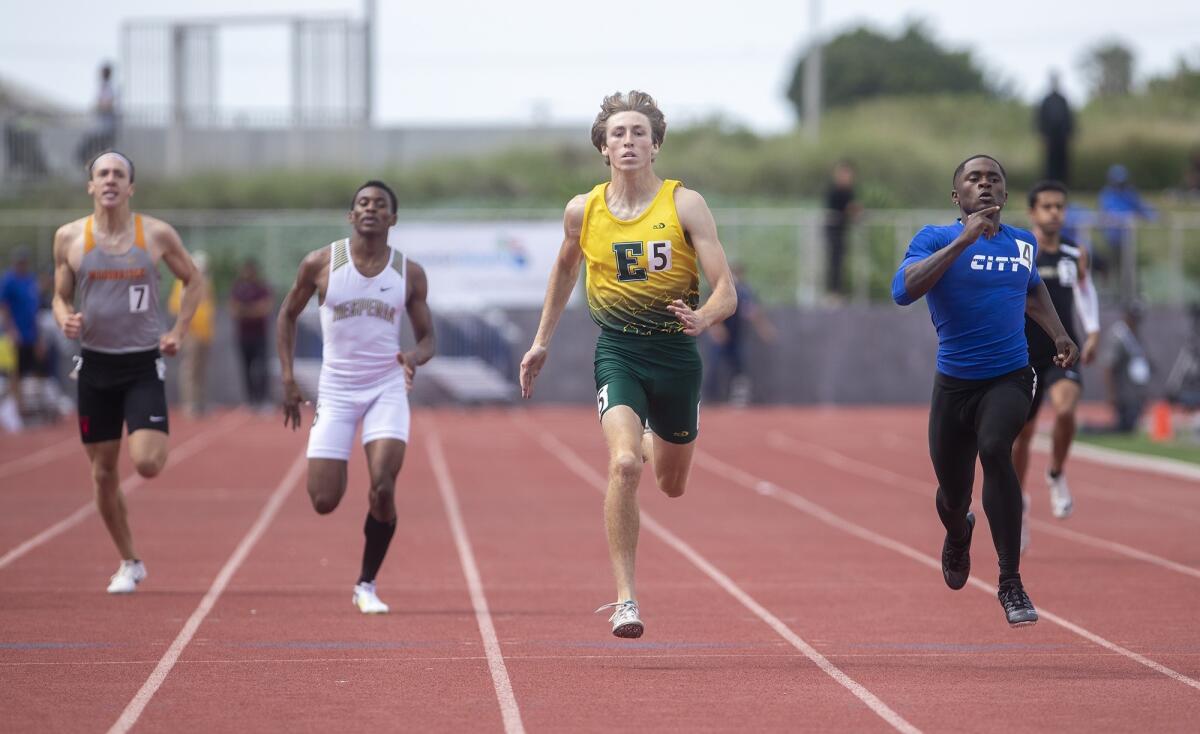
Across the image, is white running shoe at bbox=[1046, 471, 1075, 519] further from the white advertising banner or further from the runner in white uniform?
the white advertising banner

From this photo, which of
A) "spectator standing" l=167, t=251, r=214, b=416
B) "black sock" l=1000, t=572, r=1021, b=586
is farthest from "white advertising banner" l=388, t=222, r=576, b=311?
"black sock" l=1000, t=572, r=1021, b=586

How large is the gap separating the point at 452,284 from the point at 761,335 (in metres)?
5.13

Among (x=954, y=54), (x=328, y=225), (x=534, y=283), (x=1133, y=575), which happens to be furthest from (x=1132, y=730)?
(x=954, y=54)

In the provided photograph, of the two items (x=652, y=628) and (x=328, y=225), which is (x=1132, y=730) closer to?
(x=652, y=628)

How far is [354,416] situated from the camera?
9.23 m

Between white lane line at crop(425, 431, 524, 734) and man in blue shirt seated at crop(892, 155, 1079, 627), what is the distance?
7.04 ft

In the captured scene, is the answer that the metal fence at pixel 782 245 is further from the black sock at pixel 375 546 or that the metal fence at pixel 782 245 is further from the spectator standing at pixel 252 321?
the black sock at pixel 375 546

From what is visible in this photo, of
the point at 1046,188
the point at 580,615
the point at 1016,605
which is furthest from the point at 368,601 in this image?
the point at 1046,188

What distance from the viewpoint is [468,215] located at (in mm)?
32625

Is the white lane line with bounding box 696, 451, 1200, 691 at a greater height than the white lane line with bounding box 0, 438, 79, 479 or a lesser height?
greater

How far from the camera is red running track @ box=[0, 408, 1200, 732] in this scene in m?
6.68

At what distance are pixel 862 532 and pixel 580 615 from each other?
450 cm

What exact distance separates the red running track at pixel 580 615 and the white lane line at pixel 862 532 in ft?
0.12

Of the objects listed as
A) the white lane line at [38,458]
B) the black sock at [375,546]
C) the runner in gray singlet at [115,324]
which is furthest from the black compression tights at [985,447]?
the white lane line at [38,458]
